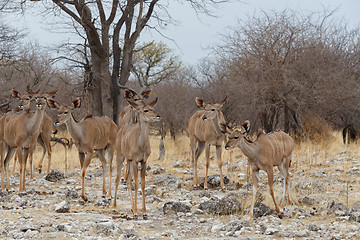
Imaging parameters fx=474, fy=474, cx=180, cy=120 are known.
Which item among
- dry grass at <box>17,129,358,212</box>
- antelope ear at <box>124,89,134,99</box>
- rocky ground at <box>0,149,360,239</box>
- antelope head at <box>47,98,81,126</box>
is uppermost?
antelope ear at <box>124,89,134,99</box>

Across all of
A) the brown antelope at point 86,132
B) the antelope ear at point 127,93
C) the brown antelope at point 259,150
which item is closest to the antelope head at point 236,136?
the brown antelope at point 259,150

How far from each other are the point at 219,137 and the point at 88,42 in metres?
7.41

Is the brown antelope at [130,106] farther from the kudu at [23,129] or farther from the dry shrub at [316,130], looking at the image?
the dry shrub at [316,130]

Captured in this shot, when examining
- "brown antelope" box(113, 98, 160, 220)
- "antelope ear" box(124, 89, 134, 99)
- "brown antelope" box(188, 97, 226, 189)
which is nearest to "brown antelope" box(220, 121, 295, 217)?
"brown antelope" box(113, 98, 160, 220)

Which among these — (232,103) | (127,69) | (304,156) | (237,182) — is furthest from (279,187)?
(232,103)

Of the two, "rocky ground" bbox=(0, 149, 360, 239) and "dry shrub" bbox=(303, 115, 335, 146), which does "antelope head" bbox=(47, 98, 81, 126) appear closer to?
"rocky ground" bbox=(0, 149, 360, 239)

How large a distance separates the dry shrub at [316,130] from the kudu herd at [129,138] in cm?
676

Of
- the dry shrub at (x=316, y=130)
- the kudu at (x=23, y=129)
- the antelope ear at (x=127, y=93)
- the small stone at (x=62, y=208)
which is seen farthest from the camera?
the dry shrub at (x=316, y=130)

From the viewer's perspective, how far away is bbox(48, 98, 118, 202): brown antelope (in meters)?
8.66

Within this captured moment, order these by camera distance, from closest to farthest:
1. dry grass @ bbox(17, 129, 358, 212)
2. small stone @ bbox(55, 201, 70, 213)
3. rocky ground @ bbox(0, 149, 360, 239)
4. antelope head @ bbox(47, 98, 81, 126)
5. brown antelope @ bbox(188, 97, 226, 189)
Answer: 1. rocky ground @ bbox(0, 149, 360, 239)
2. small stone @ bbox(55, 201, 70, 213)
3. antelope head @ bbox(47, 98, 81, 126)
4. brown antelope @ bbox(188, 97, 226, 189)
5. dry grass @ bbox(17, 129, 358, 212)

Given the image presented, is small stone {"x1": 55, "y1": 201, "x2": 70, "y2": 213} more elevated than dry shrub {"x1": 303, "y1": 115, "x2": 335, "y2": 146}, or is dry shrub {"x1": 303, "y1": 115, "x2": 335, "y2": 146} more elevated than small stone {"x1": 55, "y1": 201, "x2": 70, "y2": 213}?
dry shrub {"x1": 303, "y1": 115, "x2": 335, "y2": 146}

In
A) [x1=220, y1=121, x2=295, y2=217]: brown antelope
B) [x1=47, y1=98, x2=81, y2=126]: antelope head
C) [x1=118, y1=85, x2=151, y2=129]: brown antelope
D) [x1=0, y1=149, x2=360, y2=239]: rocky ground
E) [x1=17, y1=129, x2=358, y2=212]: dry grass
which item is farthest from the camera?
[x1=17, y1=129, x2=358, y2=212]: dry grass

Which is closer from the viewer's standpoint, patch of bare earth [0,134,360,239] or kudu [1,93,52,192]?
patch of bare earth [0,134,360,239]

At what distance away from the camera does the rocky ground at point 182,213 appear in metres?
6.12
